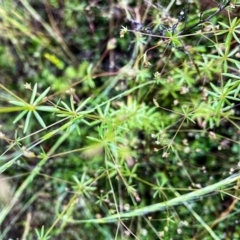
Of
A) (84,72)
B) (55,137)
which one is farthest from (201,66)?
(55,137)

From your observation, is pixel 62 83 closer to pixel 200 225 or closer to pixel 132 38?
pixel 132 38

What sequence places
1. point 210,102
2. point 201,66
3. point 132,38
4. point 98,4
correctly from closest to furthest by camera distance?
point 210,102 → point 201,66 → point 132,38 → point 98,4

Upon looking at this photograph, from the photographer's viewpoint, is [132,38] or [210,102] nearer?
[210,102]

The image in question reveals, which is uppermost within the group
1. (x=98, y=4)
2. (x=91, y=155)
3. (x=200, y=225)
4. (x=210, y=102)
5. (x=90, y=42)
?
(x=98, y=4)

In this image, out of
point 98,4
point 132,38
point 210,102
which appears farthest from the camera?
point 98,4

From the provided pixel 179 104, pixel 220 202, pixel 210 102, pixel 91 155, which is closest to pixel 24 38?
pixel 91 155

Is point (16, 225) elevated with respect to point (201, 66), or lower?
lower
